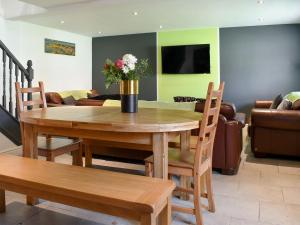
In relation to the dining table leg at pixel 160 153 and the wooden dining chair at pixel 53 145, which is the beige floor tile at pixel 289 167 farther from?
the wooden dining chair at pixel 53 145

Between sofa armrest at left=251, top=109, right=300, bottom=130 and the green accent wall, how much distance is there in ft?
11.9

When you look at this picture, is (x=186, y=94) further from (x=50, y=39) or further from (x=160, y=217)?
(x=160, y=217)

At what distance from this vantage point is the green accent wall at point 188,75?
7.33 m

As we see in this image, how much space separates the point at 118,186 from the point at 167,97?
21.0 feet

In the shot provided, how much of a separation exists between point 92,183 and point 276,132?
9.90 feet

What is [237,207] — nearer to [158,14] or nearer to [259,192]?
[259,192]

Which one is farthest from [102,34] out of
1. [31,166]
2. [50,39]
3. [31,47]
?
[31,166]

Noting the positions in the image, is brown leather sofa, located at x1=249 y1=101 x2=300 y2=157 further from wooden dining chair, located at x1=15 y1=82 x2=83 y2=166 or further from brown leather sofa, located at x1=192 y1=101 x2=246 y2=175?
wooden dining chair, located at x1=15 y1=82 x2=83 y2=166

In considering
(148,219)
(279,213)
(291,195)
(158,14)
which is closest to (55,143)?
(148,219)

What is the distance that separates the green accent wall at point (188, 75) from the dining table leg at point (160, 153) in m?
5.82

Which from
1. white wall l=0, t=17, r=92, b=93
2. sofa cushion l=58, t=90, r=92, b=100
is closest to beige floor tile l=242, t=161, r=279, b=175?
sofa cushion l=58, t=90, r=92, b=100

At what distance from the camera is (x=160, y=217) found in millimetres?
1769

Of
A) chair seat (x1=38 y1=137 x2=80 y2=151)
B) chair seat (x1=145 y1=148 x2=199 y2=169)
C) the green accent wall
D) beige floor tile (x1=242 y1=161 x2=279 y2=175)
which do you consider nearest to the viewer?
chair seat (x1=145 y1=148 x2=199 y2=169)

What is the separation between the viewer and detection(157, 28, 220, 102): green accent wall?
24.0 feet
